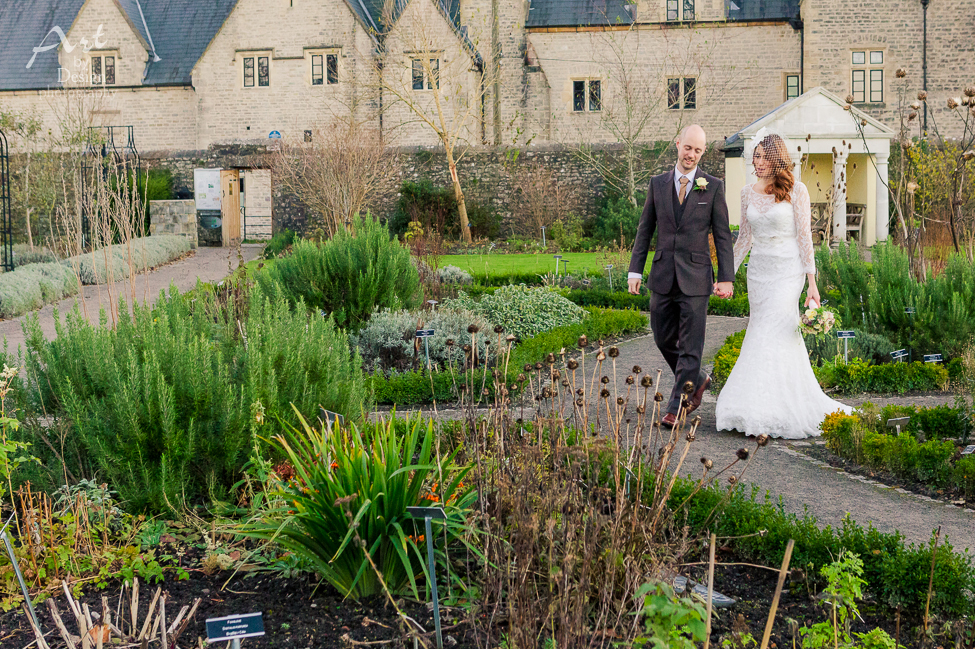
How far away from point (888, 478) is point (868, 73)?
26.3 meters

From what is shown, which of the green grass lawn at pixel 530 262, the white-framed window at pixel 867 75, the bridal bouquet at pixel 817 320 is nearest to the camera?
the bridal bouquet at pixel 817 320

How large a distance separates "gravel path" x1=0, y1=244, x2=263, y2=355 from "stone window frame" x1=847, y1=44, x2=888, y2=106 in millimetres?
18491

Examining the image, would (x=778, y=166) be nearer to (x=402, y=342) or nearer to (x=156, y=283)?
(x=402, y=342)

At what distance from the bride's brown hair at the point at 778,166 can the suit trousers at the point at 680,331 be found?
33.9 inches

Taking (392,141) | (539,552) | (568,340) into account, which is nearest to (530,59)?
(392,141)

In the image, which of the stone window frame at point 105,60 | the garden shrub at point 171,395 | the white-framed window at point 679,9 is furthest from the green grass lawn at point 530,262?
the stone window frame at point 105,60

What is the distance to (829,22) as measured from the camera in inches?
1108

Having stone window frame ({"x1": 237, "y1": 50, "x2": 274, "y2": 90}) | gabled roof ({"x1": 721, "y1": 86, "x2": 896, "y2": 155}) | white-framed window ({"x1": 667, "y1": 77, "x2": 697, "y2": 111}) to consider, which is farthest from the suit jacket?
stone window frame ({"x1": 237, "y1": 50, "x2": 274, "y2": 90})

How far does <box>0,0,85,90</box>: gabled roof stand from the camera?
3378 centimetres

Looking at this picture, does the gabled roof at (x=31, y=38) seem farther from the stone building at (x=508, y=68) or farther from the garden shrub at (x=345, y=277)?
the garden shrub at (x=345, y=277)

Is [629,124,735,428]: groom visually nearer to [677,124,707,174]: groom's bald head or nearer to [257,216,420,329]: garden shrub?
[677,124,707,174]: groom's bald head

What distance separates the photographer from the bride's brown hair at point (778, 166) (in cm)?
616

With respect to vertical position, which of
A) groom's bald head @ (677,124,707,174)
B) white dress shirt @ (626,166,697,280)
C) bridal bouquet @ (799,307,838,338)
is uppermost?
groom's bald head @ (677,124,707,174)

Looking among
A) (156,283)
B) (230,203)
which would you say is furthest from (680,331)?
(230,203)
